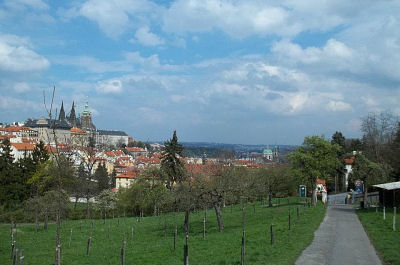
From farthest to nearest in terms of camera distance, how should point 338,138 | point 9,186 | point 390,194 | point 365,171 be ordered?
point 338,138
point 9,186
point 365,171
point 390,194

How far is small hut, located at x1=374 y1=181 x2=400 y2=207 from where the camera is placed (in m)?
32.2

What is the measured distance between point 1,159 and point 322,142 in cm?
4482

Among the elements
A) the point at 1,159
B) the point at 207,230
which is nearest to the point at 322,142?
the point at 207,230

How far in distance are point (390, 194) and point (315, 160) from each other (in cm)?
744

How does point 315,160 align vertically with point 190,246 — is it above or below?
above

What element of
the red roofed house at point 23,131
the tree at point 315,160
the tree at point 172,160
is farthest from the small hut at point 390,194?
the red roofed house at point 23,131

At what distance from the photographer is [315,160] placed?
39.2 meters

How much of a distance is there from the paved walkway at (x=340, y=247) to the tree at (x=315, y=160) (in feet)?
45.4

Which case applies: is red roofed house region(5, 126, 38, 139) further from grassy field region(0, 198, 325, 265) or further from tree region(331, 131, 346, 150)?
grassy field region(0, 198, 325, 265)

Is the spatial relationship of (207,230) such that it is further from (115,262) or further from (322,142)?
(322,142)

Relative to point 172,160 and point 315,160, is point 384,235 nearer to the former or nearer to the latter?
point 315,160

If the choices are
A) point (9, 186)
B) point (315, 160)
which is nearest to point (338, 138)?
point (315, 160)

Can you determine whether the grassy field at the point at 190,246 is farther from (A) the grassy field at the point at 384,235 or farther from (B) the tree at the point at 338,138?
(B) the tree at the point at 338,138

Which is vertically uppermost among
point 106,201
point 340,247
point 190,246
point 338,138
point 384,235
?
point 338,138
